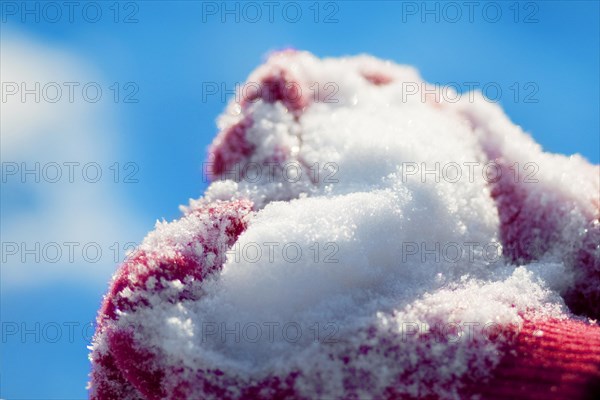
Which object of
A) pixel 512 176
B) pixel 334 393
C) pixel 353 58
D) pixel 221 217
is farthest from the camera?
pixel 353 58

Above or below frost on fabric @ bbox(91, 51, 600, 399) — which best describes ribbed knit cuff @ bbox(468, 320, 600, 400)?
below

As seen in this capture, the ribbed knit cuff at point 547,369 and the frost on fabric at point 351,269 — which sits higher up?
the frost on fabric at point 351,269

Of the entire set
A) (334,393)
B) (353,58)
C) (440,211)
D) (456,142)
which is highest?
(353,58)

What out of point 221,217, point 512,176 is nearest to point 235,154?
point 221,217

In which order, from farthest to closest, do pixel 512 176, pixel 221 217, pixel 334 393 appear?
1. pixel 512 176
2. pixel 221 217
3. pixel 334 393

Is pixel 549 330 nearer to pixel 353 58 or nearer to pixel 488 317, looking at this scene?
pixel 488 317

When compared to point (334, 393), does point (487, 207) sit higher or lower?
higher

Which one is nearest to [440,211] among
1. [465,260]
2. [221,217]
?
[465,260]

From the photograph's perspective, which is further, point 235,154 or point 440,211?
point 235,154
